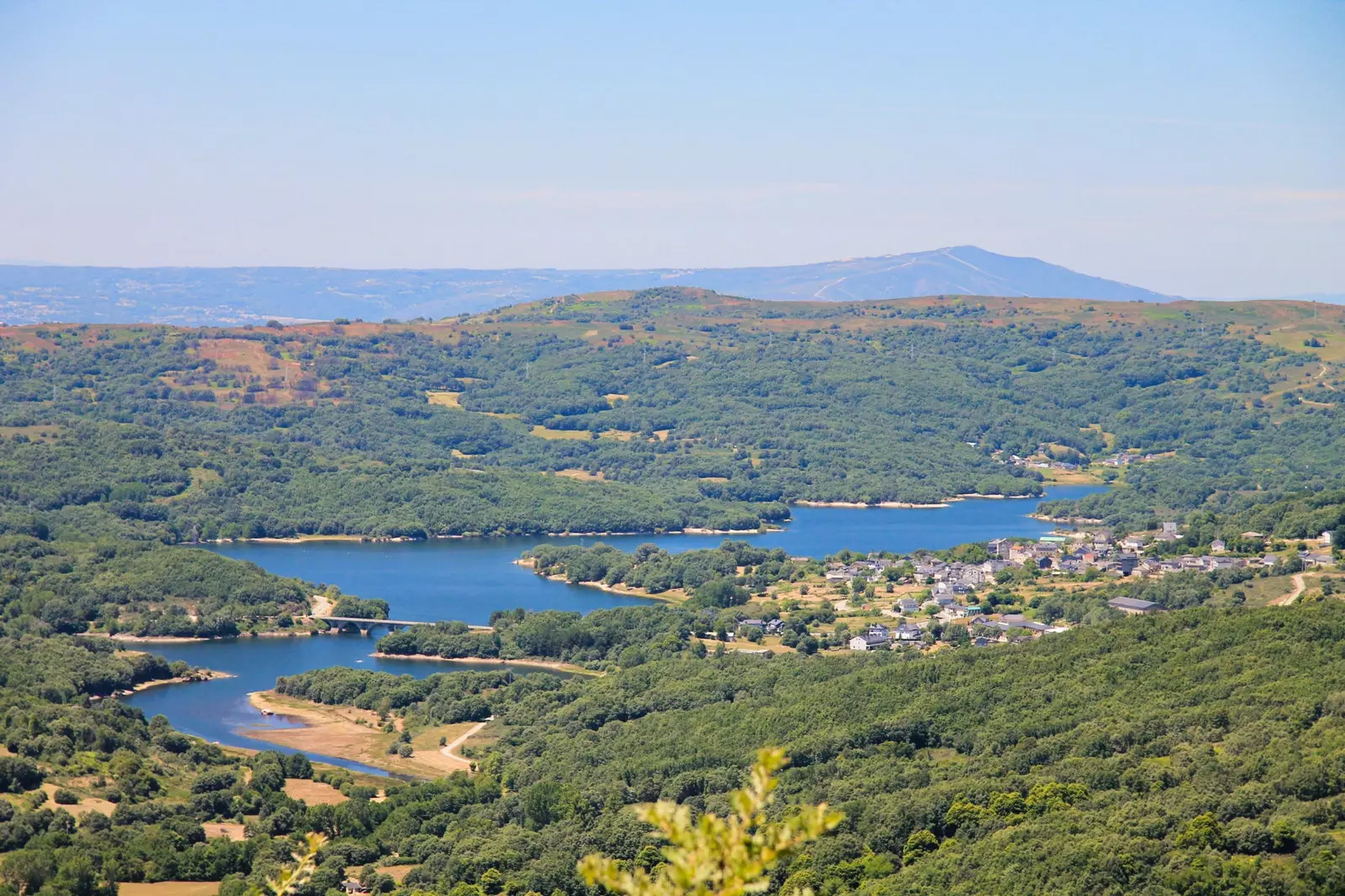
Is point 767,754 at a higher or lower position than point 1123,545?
higher

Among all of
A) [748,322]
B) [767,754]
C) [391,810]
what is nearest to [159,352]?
[748,322]

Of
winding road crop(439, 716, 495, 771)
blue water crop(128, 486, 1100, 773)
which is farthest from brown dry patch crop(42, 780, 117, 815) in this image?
winding road crop(439, 716, 495, 771)

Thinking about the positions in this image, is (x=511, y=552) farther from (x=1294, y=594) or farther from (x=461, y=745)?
(x=1294, y=594)

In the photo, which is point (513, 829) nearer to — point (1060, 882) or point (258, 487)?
point (1060, 882)

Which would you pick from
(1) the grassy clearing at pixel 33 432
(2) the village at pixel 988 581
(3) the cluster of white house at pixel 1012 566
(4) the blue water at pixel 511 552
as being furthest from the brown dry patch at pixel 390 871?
Answer: (1) the grassy clearing at pixel 33 432

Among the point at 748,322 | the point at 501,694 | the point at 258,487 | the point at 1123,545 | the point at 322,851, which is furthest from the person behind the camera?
the point at 748,322

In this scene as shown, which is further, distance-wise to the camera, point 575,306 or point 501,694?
point 575,306
